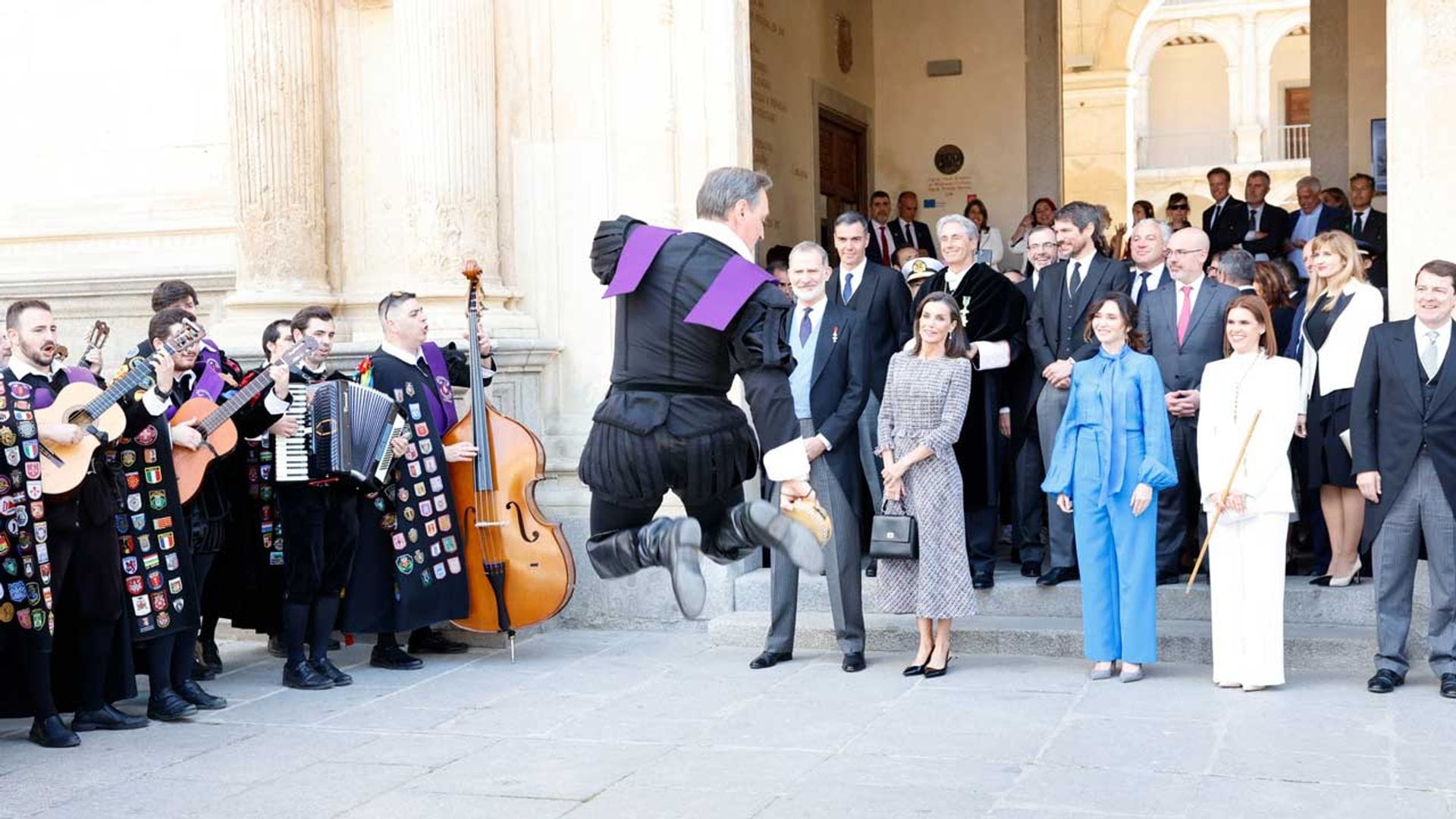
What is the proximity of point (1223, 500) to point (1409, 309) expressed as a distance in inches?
65.6

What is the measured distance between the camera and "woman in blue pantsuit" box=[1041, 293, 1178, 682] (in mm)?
7832

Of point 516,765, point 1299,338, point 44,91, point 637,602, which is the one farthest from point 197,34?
point 1299,338

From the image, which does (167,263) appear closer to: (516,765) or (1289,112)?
(516,765)

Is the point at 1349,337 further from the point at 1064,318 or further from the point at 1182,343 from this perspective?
the point at 1064,318

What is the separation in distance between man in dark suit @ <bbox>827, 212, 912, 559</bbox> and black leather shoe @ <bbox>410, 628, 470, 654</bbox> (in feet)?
7.68

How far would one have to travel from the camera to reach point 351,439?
818 centimetres

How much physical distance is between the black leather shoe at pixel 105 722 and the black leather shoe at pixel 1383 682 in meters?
5.25

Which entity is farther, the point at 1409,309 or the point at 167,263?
the point at 167,263

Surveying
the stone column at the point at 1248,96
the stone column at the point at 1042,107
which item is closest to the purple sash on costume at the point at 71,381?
the stone column at the point at 1042,107

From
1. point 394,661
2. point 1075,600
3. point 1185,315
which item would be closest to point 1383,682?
point 1075,600

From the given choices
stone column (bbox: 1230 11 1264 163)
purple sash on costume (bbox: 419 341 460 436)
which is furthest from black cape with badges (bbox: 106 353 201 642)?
stone column (bbox: 1230 11 1264 163)

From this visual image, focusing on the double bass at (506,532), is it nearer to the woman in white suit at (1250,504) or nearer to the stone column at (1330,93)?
the woman in white suit at (1250,504)

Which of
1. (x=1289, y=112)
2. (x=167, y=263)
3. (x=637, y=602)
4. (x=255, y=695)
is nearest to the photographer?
(x=255, y=695)

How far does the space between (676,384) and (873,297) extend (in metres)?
3.16
